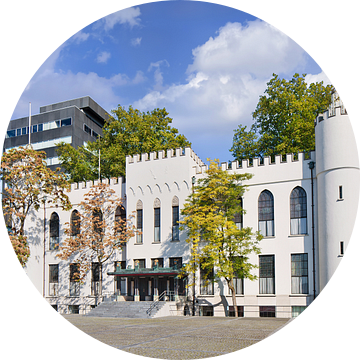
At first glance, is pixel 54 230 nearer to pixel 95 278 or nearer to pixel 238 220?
pixel 95 278

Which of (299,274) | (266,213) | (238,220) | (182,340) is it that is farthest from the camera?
(238,220)

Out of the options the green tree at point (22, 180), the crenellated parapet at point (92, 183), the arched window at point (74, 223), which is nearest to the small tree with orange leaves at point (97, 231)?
the arched window at point (74, 223)

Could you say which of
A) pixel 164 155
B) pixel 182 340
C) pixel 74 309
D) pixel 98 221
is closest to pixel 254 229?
pixel 164 155

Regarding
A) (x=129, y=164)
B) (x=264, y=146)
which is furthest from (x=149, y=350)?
(x=264, y=146)

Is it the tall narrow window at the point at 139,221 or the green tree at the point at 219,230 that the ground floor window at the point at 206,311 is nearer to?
the green tree at the point at 219,230

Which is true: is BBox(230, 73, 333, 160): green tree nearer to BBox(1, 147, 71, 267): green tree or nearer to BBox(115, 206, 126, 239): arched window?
BBox(115, 206, 126, 239): arched window

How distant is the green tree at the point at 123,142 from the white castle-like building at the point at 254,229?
7724mm

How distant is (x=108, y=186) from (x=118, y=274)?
28.3 ft

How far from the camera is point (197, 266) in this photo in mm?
32469

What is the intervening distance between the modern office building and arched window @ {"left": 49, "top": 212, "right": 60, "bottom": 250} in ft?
130

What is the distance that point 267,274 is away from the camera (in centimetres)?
3136

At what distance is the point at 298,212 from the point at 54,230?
76.1ft

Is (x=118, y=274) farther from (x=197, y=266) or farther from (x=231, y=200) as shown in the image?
(x=231, y=200)

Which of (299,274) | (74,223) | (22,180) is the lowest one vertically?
(299,274)
